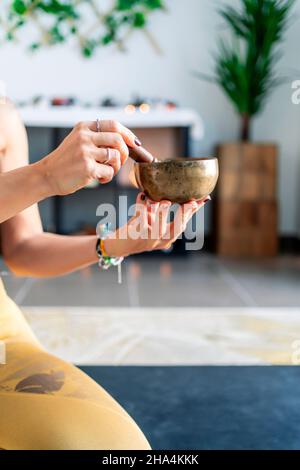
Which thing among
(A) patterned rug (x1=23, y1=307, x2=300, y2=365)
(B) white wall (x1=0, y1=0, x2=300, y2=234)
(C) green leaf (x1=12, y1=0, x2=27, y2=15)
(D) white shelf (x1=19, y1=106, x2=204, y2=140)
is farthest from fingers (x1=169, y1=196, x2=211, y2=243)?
(B) white wall (x1=0, y1=0, x2=300, y2=234)

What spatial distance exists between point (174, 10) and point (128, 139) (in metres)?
3.50

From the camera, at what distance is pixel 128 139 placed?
711mm

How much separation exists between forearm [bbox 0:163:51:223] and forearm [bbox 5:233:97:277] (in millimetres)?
320

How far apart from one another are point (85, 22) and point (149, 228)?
11.0ft

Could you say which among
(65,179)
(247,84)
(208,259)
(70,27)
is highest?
(70,27)

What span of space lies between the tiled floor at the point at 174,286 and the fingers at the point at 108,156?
79.4 inches

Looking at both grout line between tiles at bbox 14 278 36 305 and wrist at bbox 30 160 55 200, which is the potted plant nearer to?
grout line between tiles at bbox 14 278 36 305

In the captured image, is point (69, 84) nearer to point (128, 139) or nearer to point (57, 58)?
point (57, 58)

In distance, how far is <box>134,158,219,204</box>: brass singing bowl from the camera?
2.46ft

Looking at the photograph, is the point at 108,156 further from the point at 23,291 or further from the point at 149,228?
the point at 23,291

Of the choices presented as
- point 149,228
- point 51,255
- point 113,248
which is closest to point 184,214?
point 149,228

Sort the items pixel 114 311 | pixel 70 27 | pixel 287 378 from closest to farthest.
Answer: pixel 287 378 → pixel 114 311 → pixel 70 27

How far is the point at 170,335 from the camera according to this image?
2225mm

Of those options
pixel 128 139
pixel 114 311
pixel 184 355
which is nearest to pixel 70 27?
pixel 114 311
